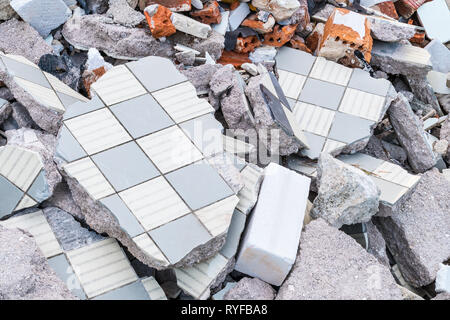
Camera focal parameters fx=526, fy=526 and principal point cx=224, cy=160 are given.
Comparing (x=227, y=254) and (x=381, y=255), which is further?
(x=381, y=255)

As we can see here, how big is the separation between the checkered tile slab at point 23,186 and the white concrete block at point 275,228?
1318 mm

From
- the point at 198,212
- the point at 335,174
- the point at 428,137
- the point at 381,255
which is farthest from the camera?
the point at 428,137

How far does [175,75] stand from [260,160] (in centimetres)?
89

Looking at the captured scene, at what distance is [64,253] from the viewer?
10.5 feet

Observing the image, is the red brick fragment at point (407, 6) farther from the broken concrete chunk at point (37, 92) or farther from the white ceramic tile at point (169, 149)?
the broken concrete chunk at point (37, 92)

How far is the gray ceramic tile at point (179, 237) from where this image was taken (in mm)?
2961

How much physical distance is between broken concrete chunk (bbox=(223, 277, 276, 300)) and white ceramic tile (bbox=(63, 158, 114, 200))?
0.94 m

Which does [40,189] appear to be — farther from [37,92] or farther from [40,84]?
[40,84]

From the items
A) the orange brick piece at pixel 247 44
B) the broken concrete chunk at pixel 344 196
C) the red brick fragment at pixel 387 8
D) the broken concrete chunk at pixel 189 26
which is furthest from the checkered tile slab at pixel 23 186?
the red brick fragment at pixel 387 8

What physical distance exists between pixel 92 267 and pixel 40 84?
1.44 m

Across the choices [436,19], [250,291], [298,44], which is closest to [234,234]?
[250,291]

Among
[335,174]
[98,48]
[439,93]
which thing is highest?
[98,48]

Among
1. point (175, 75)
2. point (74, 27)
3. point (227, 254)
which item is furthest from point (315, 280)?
point (74, 27)

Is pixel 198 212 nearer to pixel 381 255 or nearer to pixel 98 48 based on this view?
pixel 381 255
